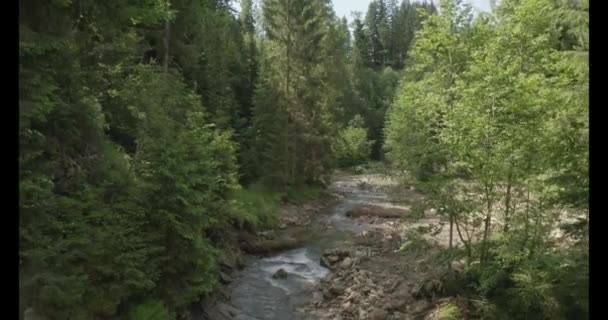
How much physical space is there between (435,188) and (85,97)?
26.2ft

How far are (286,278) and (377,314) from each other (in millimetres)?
3977

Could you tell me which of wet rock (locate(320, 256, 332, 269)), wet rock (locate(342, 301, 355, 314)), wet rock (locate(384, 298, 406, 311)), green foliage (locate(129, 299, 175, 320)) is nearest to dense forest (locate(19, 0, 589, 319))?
green foliage (locate(129, 299, 175, 320))

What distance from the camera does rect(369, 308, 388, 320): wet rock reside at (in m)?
11.1

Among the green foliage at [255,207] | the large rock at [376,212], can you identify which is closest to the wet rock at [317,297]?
the green foliage at [255,207]

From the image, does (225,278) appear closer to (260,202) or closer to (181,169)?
(181,169)

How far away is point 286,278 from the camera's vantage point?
47.2 feet

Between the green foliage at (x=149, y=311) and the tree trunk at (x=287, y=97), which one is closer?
the green foliage at (x=149, y=311)

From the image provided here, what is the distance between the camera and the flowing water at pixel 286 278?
39.5 feet

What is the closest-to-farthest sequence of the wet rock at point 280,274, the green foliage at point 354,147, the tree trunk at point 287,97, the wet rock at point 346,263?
the wet rock at point 280,274, the wet rock at point 346,263, the tree trunk at point 287,97, the green foliage at point 354,147

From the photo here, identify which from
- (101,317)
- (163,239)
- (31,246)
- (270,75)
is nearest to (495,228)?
(163,239)

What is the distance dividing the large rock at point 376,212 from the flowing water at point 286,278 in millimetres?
1981

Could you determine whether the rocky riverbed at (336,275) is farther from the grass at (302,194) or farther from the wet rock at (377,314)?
the grass at (302,194)

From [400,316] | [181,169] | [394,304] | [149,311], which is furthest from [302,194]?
[149,311]

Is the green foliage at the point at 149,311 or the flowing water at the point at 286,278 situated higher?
the green foliage at the point at 149,311
